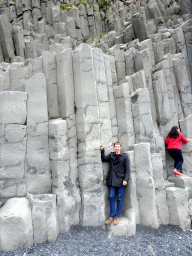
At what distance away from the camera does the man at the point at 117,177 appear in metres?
5.33

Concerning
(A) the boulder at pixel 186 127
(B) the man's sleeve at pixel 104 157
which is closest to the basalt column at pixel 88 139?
(B) the man's sleeve at pixel 104 157

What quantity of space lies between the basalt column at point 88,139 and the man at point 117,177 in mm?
278

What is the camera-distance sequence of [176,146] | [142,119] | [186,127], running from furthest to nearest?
[186,127] → [176,146] → [142,119]

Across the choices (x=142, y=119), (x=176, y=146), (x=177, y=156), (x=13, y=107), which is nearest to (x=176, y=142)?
(x=176, y=146)

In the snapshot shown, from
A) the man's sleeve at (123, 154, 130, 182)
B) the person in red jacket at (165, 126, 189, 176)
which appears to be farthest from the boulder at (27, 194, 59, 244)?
the person in red jacket at (165, 126, 189, 176)

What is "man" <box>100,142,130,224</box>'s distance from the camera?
533 cm

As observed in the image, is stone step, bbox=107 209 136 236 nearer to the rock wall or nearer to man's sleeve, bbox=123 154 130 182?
the rock wall

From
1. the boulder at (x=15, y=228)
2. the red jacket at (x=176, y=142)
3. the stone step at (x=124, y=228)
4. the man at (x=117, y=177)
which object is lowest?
the stone step at (x=124, y=228)

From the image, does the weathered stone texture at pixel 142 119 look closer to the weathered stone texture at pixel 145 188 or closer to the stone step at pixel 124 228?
the weathered stone texture at pixel 145 188

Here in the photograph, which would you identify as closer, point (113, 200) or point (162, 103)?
point (113, 200)

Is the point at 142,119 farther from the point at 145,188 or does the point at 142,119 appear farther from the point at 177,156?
the point at 145,188

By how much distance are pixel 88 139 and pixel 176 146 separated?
3.22 m

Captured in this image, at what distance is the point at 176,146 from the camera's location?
21.9 feet

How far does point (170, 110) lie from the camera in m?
7.66
